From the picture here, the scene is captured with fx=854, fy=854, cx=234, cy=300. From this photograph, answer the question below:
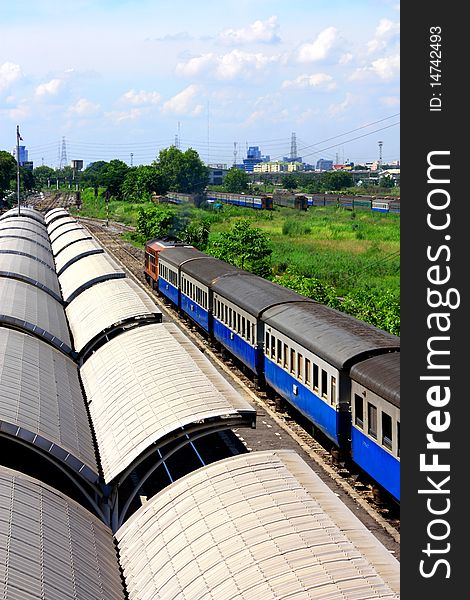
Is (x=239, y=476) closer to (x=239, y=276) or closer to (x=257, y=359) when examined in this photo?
(x=257, y=359)

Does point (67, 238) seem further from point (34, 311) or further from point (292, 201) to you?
point (292, 201)

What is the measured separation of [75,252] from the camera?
150 feet

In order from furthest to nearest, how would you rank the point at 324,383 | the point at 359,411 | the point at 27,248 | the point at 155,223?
the point at 155,223
the point at 27,248
the point at 324,383
the point at 359,411

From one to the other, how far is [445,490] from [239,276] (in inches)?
858

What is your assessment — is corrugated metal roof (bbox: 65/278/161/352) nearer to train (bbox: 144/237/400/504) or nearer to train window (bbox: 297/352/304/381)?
train (bbox: 144/237/400/504)

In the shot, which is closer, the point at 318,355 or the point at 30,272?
the point at 318,355

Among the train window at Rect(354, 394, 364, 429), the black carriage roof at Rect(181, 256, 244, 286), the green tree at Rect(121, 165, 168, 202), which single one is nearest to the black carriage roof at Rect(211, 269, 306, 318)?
the black carriage roof at Rect(181, 256, 244, 286)

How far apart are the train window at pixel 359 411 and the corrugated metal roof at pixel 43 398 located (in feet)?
17.4


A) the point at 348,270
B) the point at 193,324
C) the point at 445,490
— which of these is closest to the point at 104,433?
the point at 445,490

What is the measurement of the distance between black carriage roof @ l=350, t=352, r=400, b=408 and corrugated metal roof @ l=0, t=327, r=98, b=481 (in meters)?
5.26

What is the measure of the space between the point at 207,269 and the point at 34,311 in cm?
936

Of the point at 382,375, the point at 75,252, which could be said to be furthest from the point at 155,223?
the point at 382,375

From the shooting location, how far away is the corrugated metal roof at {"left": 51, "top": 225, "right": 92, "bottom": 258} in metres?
51.8

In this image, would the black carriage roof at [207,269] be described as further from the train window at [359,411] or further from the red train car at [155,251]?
the train window at [359,411]
